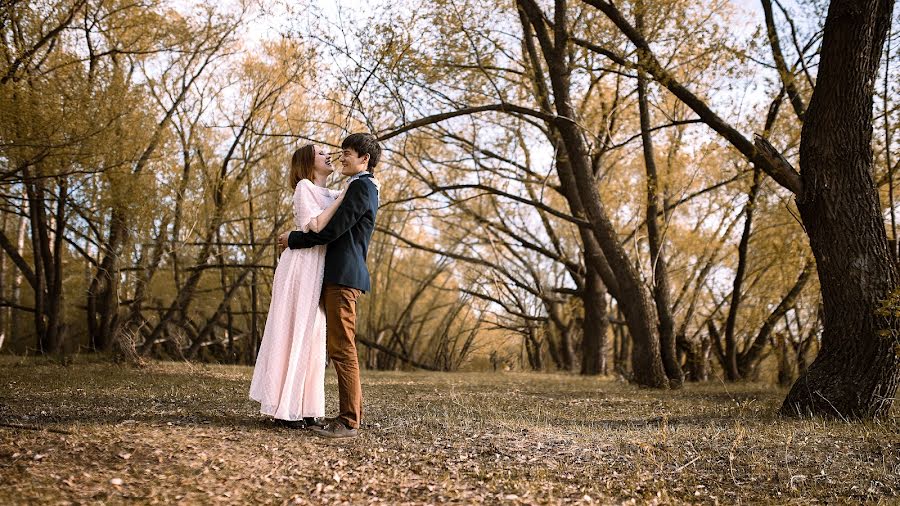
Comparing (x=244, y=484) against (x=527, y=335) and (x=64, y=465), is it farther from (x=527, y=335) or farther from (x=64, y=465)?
(x=527, y=335)

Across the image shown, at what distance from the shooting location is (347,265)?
12.8ft

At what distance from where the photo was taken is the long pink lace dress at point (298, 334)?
394 cm

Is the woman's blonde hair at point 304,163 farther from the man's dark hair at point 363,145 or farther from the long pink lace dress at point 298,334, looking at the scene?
the man's dark hair at point 363,145

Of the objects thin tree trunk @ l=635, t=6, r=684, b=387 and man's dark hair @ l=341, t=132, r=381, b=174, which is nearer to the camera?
man's dark hair @ l=341, t=132, r=381, b=174

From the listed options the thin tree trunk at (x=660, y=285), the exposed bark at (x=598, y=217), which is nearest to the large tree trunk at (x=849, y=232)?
the exposed bark at (x=598, y=217)

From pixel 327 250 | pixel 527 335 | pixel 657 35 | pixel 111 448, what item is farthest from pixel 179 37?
pixel 527 335

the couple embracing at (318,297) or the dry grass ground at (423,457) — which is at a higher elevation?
the couple embracing at (318,297)

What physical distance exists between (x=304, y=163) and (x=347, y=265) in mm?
643

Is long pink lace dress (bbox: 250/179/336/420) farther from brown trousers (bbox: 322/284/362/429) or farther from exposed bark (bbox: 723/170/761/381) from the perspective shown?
exposed bark (bbox: 723/170/761/381)

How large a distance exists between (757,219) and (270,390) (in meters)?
8.88

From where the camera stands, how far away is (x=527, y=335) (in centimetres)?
1664

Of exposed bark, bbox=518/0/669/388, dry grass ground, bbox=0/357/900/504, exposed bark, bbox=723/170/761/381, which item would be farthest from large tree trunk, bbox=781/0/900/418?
exposed bark, bbox=723/170/761/381

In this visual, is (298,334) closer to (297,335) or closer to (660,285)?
(297,335)

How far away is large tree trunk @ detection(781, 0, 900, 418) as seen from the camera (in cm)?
494
